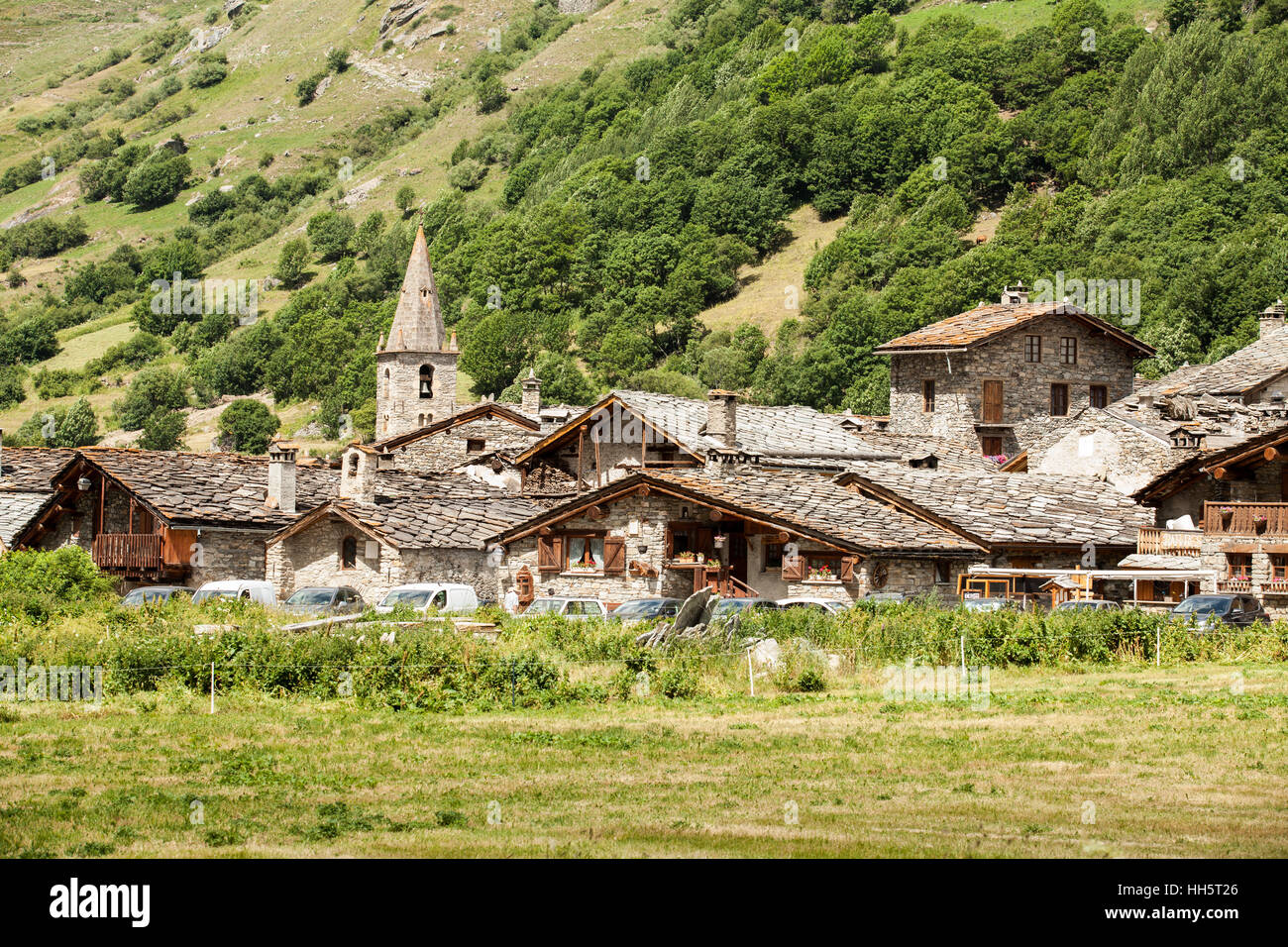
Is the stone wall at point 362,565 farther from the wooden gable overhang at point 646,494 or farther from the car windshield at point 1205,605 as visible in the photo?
the car windshield at point 1205,605

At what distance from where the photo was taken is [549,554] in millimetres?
46969

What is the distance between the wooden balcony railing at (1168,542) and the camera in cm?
4384

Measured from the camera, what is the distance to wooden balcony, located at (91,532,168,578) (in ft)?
175

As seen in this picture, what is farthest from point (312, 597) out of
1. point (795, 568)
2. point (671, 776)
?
point (671, 776)

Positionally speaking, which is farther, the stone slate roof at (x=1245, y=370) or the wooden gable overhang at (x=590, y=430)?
the stone slate roof at (x=1245, y=370)

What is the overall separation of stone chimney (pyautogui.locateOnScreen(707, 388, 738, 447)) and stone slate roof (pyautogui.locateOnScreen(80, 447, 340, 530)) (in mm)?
13637

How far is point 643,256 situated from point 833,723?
144132 millimetres

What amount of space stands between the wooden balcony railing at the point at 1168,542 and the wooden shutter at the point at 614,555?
44.8ft

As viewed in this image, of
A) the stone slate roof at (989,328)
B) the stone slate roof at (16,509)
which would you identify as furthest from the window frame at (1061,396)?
the stone slate roof at (16,509)

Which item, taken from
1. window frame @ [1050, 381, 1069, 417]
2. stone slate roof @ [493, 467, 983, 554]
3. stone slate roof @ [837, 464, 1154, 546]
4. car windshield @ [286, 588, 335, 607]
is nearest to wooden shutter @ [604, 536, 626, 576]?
stone slate roof @ [493, 467, 983, 554]

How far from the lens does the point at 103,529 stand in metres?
56.2

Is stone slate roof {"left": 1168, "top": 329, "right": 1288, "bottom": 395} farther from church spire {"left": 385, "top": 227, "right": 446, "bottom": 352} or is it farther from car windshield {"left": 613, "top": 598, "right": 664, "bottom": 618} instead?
church spire {"left": 385, "top": 227, "right": 446, "bottom": 352}
